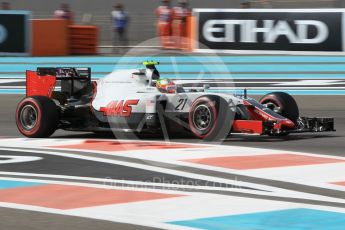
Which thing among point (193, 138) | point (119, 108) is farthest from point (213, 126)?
point (119, 108)

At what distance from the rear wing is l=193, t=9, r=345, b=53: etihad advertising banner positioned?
12570 mm

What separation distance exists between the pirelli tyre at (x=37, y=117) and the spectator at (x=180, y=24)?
46.9ft

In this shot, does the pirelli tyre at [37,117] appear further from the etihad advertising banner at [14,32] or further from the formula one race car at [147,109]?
the etihad advertising banner at [14,32]

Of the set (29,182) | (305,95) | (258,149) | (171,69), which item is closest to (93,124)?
(258,149)

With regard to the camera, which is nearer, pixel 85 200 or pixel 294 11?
pixel 85 200

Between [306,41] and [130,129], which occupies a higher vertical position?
[306,41]

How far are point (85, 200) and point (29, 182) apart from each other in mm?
1118

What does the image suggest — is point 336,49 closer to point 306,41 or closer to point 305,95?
point 306,41

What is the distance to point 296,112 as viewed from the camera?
10.7 metres

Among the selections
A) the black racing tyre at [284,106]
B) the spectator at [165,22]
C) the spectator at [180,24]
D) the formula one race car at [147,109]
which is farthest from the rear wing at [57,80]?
the spectator at [165,22]

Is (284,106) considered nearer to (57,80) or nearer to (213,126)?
(213,126)

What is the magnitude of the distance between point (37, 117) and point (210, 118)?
234 centimetres

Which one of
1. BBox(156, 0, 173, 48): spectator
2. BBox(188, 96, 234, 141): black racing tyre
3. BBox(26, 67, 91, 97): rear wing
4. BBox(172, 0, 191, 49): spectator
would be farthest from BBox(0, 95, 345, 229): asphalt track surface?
BBox(156, 0, 173, 48): spectator

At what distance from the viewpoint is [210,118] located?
32.9 feet
